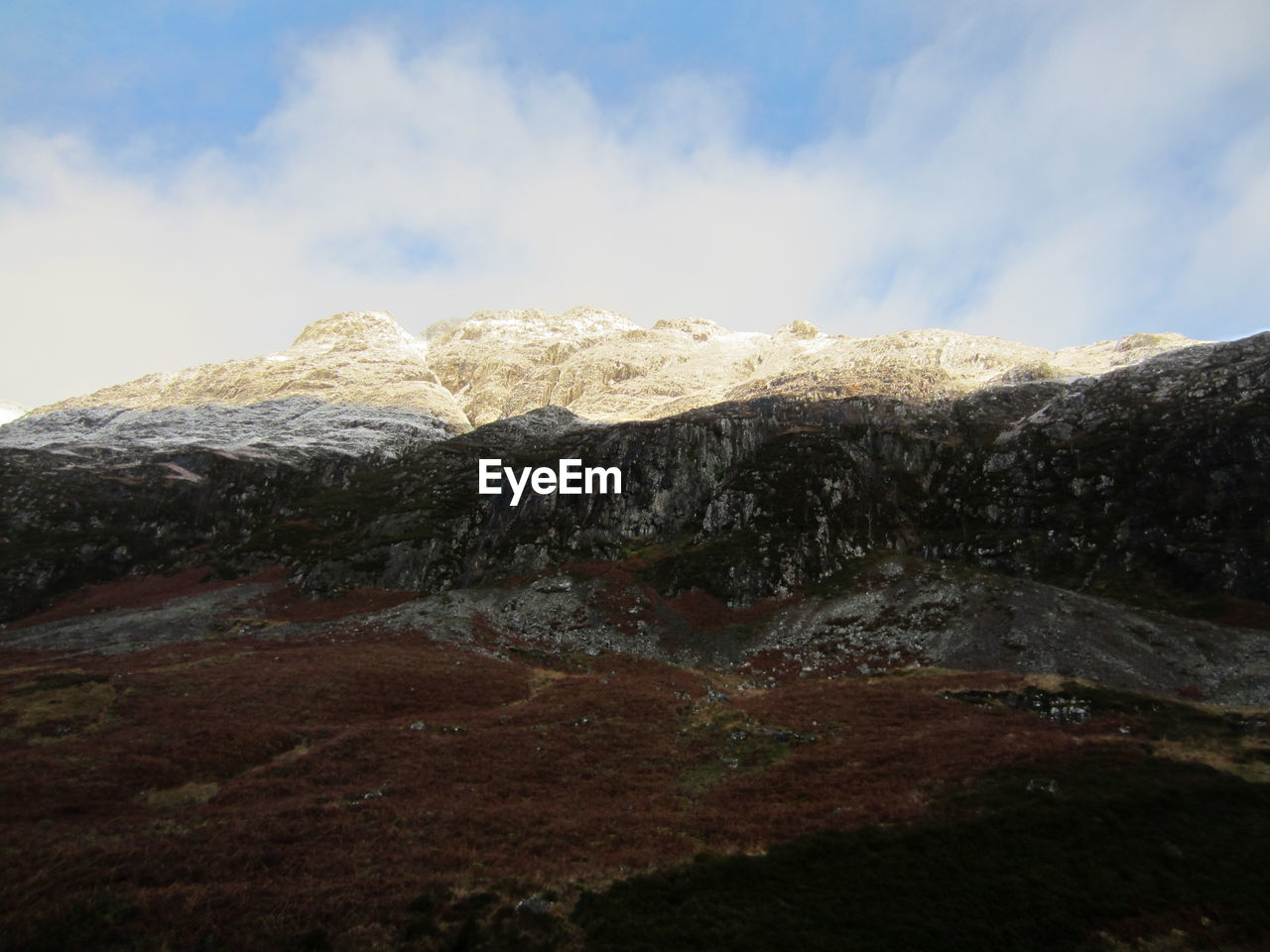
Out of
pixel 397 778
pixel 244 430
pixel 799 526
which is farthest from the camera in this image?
pixel 244 430

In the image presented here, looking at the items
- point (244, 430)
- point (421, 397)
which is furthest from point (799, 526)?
point (421, 397)

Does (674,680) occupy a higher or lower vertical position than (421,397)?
lower

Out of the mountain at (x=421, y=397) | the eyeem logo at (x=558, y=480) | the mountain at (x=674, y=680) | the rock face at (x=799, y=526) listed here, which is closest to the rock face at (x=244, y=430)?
the mountain at (x=421, y=397)

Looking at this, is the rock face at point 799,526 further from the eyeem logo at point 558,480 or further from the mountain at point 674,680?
the eyeem logo at point 558,480

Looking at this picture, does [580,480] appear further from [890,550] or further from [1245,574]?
[1245,574]

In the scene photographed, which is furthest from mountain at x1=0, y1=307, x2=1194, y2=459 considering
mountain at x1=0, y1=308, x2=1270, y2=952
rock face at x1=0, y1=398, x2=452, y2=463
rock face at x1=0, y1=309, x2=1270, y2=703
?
mountain at x1=0, y1=308, x2=1270, y2=952

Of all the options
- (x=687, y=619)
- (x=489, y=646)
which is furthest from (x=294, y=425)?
(x=687, y=619)

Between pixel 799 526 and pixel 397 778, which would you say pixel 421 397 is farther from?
pixel 397 778

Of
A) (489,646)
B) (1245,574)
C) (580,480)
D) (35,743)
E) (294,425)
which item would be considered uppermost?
(294,425)
